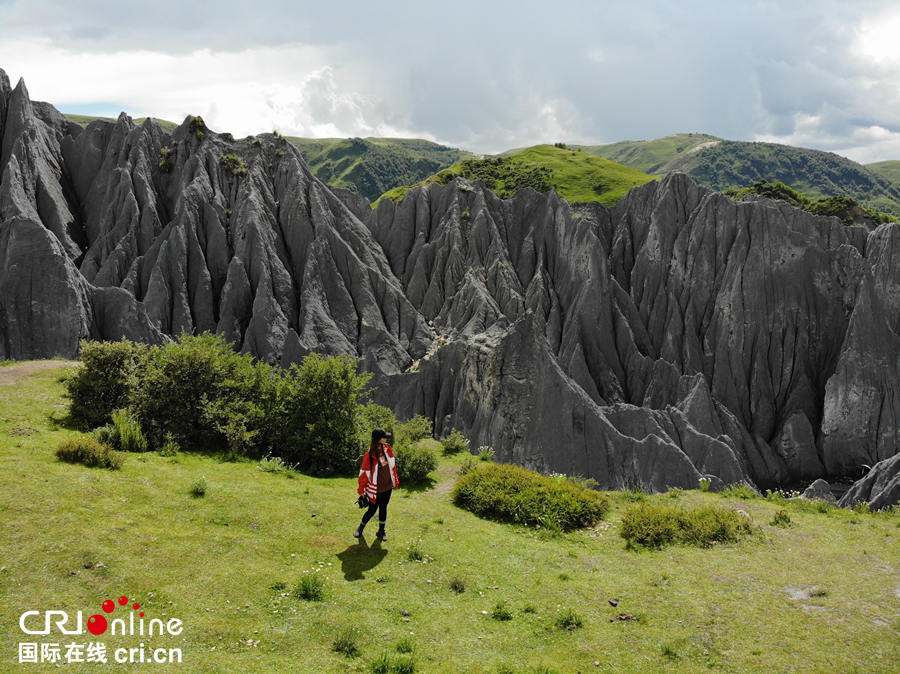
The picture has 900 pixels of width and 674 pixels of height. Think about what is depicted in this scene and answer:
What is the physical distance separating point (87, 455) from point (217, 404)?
4.62 metres

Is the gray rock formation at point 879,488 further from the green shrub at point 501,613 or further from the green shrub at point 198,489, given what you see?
the green shrub at point 198,489

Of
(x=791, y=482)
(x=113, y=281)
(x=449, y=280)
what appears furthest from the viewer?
(x=449, y=280)

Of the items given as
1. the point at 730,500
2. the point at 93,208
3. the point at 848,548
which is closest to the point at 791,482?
the point at 730,500

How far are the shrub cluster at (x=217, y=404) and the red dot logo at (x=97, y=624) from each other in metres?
9.32

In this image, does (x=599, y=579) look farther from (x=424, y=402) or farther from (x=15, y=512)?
(x=424, y=402)

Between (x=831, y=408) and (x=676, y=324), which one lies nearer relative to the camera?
(x=831, y=408)

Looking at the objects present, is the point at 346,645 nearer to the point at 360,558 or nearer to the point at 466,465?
the point at 360,558

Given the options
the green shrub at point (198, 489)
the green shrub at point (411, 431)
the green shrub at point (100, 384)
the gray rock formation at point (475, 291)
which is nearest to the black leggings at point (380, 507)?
the green shrub at point (198, 489)

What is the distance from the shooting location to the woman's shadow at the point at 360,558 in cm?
1145

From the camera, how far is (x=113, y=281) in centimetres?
5006

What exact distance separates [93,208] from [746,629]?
2599 inches

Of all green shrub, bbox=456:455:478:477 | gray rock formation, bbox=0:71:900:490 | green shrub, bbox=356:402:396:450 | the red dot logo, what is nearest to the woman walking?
the red dot logo

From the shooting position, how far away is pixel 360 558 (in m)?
12.1

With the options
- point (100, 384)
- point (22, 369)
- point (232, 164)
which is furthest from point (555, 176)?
point (100, 384)
